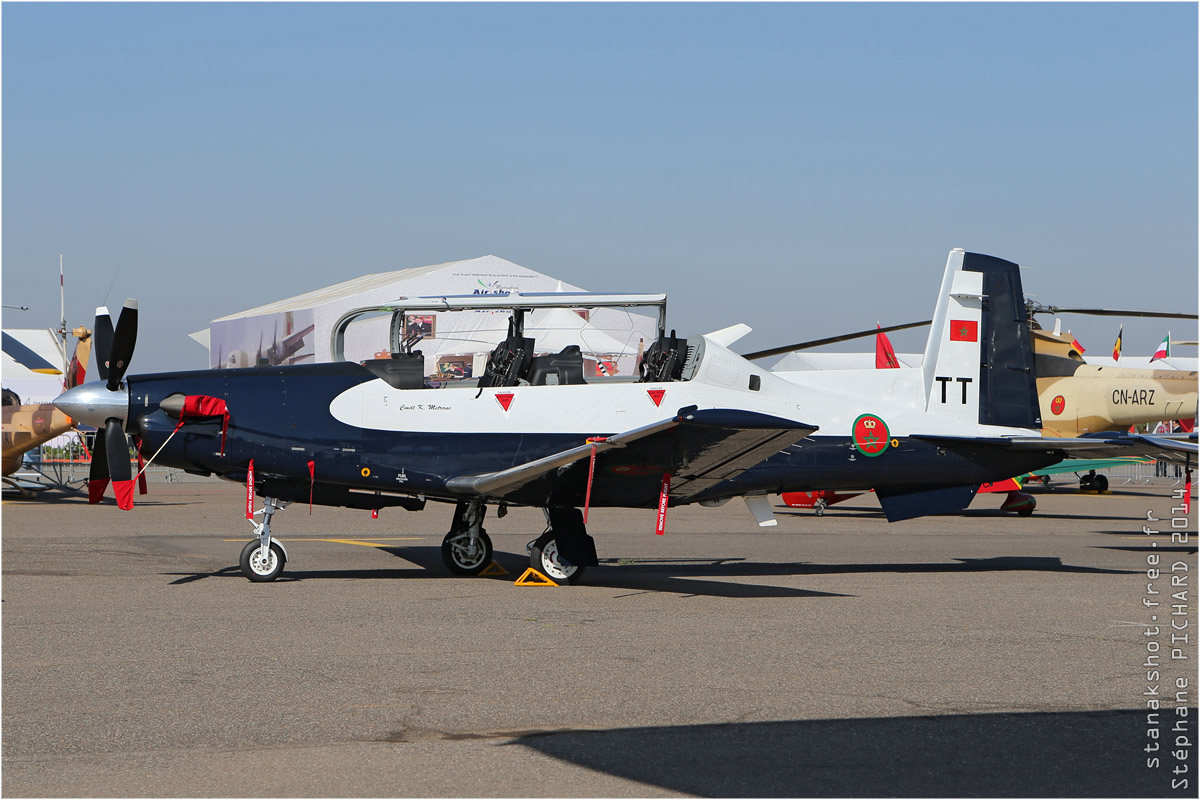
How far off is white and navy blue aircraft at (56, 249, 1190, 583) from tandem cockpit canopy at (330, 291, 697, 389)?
0.03 metres

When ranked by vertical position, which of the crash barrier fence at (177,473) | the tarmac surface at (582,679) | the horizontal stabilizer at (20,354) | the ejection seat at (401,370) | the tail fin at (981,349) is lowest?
the tarmac surface at (582,679)

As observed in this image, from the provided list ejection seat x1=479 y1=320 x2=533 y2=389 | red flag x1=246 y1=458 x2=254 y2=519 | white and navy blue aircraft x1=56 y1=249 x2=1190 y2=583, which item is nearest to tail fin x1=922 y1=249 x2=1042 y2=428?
white and navy blue aircraft x1=56 y1=249 x2=1190 y2=583

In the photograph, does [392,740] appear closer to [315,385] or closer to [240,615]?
[240,615]

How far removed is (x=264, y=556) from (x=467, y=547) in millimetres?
2234

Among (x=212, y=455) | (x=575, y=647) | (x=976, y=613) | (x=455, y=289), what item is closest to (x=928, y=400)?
(x=976, y=613)

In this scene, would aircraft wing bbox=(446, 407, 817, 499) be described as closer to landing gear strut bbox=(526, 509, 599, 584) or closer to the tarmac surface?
landing gear strut bbox=(526, 509, 599, 584)

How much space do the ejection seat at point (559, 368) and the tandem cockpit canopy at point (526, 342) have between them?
1 centimetres

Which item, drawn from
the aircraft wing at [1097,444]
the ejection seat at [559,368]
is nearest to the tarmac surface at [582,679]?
the aircraft wing at [1097,444]

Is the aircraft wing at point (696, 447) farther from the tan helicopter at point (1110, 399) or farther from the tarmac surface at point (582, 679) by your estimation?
the tan helicopter at point (1110, 399)

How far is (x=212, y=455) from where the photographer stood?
1116 cm

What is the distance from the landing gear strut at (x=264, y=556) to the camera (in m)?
11.5

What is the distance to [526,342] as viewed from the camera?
11.9 metres

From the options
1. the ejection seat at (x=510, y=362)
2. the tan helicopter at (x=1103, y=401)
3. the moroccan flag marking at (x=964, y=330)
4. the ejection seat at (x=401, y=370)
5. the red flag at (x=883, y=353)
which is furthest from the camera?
the red flag at (x=883, y=353)

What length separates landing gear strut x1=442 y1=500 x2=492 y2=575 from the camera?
12.5 meters
